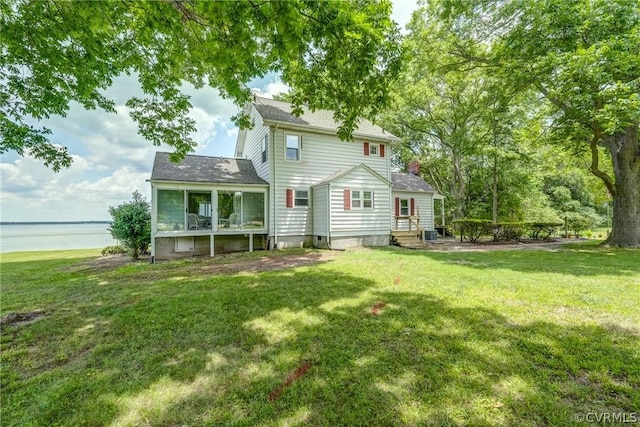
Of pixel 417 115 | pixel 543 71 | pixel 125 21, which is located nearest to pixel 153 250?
pixel 125 21

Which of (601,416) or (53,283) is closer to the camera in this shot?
(601,416)

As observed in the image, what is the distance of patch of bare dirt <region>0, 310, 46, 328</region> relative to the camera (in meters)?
4.29

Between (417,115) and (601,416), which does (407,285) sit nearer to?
(601,416)

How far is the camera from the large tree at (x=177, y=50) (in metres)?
3.83

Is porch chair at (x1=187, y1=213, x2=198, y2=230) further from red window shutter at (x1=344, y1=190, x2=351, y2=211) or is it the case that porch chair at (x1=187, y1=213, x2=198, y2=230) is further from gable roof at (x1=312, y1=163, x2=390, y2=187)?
red window shutter at (x1=344, y1=190, x2=351, y2=211)

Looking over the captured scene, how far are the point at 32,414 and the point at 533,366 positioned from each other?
468 centimetres

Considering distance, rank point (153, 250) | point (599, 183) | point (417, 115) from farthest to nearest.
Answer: point (417, 115), point (599, 183), point (153, 250)

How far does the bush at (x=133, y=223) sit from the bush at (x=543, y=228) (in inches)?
778

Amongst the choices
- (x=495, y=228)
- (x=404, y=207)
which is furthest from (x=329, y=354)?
(x=404, y=207)

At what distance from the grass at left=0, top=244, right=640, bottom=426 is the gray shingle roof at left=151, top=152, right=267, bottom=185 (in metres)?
6.33

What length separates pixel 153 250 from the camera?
34.8 ft

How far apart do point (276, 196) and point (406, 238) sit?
7165 millimetres

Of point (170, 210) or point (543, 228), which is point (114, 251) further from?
point (543, 228)

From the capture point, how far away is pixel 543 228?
53.7 ft
